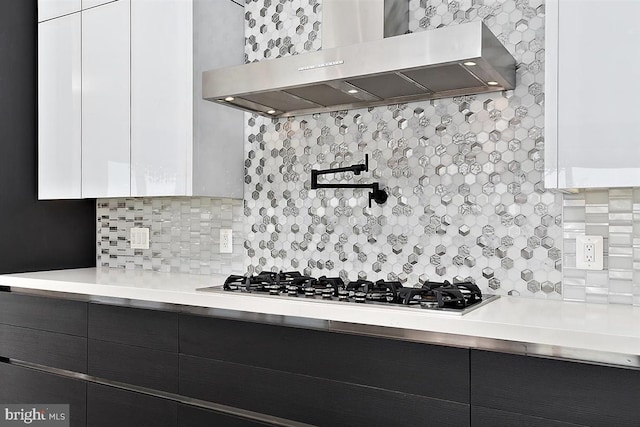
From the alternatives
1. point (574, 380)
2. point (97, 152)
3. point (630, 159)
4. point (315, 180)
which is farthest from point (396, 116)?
point (97, 152)

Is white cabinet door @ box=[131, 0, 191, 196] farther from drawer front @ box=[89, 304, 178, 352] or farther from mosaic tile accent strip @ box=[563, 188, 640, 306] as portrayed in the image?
mosaic tile accent strip @ box=[563, 188, 640, 306]

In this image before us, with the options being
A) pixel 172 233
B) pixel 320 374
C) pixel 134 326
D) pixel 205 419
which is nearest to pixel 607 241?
pixel 320 374

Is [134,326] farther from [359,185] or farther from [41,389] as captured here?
[359,185]

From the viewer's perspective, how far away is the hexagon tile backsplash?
1986 millimetres

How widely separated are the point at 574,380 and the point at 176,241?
217 cm

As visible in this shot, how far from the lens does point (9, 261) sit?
2947mm

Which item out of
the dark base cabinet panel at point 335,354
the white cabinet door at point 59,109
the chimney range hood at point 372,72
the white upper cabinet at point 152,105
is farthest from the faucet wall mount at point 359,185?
the white cabinet door at point 59,109

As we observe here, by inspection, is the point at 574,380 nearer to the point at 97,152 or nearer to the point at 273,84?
the point at 273,84

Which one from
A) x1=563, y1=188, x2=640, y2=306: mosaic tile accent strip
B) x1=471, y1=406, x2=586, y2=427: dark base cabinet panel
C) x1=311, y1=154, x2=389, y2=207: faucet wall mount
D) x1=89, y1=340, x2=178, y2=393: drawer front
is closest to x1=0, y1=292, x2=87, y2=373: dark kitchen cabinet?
x1=89, y1=340, x2=178, y2=393: drawer front

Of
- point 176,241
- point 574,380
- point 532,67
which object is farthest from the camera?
point 176,241

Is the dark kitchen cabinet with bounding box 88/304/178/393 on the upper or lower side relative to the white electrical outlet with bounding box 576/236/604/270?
lower

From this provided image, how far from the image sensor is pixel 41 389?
2.63 m

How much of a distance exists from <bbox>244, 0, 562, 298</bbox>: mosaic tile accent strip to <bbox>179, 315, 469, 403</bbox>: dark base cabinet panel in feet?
2.07

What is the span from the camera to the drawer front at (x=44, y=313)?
2490 millimetres
